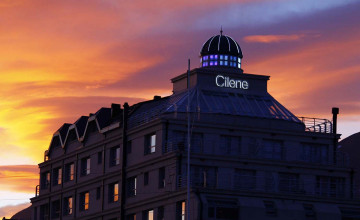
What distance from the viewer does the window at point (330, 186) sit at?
117m

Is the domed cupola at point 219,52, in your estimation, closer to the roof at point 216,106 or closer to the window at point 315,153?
the roof at point 216,106

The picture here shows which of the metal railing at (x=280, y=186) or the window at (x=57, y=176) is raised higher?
the window at (x=57, y=176)

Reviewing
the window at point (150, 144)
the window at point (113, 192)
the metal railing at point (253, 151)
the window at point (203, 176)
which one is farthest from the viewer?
the window at point (113, 192)

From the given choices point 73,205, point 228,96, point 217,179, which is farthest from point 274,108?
point 73,205

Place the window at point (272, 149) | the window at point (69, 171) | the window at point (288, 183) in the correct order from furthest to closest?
1. the window at point (69, 171)
2. the window at point (272, 149)
3. the window at point (288, 183)

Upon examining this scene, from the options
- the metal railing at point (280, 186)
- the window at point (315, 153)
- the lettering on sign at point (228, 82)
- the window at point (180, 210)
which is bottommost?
the window at point (180, 210)

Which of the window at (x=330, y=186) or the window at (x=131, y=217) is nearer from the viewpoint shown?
the window at (x=131, y=217)

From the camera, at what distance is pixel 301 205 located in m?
109

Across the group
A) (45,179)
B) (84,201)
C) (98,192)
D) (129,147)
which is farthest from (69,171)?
(129,147)

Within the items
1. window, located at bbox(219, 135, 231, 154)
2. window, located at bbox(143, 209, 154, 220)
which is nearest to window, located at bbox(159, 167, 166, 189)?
window, located at bbox(143, 209, 154, 220)

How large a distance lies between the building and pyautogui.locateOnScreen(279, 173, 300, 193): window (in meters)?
0.12

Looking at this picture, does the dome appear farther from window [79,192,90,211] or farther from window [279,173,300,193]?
window [79,192,90,211]

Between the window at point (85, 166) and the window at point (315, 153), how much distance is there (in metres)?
25.6

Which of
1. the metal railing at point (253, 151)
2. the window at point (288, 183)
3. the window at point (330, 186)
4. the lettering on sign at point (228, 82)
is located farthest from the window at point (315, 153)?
the lettering on sign at point (228, 82)
